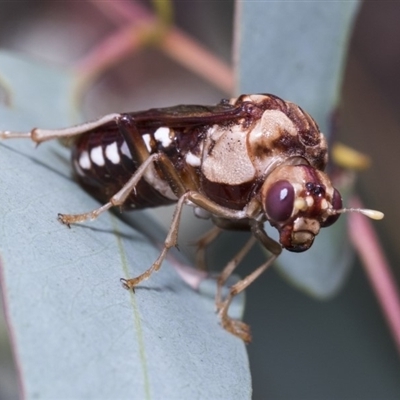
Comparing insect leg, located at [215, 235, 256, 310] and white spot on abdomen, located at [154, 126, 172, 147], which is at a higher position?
white spot on abdomen, located at [154, 126, 172, 147]

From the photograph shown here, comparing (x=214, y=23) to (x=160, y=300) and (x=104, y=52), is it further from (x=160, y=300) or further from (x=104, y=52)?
(x=160, y=300)

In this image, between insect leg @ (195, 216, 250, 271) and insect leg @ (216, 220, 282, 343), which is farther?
insect leg @ (195, 216, 250, 271)

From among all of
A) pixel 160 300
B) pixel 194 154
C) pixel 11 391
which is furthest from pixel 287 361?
pixel 160 300

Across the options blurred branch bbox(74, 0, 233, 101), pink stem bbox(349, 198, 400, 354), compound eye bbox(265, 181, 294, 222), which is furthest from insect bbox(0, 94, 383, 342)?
blurred branch bbox(74, 0, 233, 101)

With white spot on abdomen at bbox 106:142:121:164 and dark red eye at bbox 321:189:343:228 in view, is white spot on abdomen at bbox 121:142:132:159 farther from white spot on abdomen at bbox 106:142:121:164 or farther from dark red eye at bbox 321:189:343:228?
dark red eye at bbox 321:189:343:228

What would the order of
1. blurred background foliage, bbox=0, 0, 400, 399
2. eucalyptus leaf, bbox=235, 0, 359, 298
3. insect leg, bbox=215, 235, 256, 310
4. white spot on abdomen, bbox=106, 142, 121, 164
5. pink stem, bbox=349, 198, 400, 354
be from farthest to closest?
1. blurred background foliage, bbox=0, 0, 400, 399
2. pink stem, bbox=349, 198, 400, 354
3. eucalyptus leaf, bbox=235, 0, 359, 298
4. white spot on abdomen, bbox=106, 142, 121, 164
5. insect leg, bbox=215, 235, 256, 310

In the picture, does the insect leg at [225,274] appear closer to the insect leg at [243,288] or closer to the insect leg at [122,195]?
the insect leg at [243,288]

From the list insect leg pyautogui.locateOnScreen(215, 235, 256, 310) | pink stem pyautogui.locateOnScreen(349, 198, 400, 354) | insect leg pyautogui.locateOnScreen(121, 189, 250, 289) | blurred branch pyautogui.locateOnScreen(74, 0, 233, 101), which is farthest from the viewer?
blurred branch pyautogui.locateOnScreen(74, 0, 233, 101)

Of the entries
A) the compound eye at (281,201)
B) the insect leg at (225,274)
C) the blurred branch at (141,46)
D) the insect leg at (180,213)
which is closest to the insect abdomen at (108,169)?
the insect leg at (180,213)
